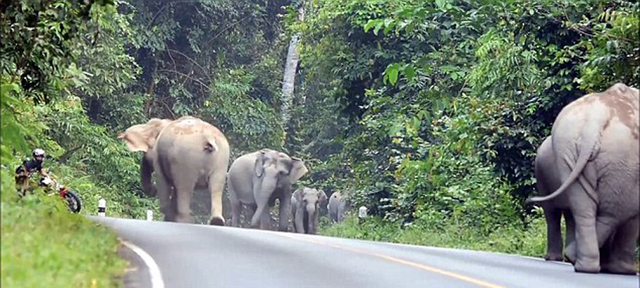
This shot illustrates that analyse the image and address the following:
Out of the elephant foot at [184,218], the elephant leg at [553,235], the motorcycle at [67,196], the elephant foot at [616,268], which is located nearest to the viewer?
the elephant foot at [616,268]

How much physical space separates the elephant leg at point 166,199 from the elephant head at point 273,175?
229 inches

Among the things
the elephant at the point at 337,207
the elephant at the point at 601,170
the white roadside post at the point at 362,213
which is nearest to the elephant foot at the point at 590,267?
the elephant at the point at 601,170

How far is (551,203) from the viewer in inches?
620

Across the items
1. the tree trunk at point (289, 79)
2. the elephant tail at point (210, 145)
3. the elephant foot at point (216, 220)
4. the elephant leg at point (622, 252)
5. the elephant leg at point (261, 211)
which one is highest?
the tree trunk at point (289, 79)

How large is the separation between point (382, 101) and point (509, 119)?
28.4 feet

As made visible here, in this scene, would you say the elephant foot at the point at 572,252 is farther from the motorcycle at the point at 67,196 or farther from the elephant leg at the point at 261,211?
the elephant leg at the point at 261,211

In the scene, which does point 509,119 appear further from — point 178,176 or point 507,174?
point 178,176

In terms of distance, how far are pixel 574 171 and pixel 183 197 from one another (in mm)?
22254

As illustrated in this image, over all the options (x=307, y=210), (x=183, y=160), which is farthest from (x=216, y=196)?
(x=307, y=210)

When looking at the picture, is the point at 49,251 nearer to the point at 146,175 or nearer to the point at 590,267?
the point at 590,267

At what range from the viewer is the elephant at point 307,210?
44250mm

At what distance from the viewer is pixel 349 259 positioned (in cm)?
1652

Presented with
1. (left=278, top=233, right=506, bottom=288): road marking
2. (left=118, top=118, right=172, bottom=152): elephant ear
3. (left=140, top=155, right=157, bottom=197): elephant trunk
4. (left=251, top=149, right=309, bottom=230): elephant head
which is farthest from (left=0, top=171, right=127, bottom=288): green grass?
(left=251, top=149, right=309, bottom=230): elephant head

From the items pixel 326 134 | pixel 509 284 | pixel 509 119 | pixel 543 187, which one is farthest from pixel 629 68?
pixel 326 134
